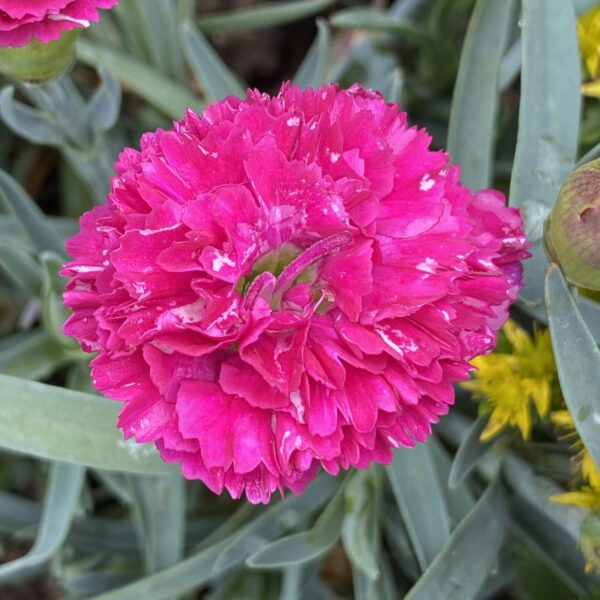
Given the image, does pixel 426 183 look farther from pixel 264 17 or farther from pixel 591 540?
pixel 264 17

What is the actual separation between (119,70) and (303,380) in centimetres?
54

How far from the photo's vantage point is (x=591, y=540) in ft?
1.81

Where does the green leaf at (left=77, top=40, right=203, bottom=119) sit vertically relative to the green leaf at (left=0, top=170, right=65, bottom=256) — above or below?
above

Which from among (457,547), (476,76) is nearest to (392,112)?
(476,76)

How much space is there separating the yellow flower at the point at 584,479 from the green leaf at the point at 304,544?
182 millimetres

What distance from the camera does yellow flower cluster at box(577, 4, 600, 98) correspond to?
731 mm

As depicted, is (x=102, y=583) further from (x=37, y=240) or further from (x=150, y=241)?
(x=150, y=241)

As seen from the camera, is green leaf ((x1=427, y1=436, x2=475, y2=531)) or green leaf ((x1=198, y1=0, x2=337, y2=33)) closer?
green leaf ((x1=427, y1=436, x2=475, y2=531))

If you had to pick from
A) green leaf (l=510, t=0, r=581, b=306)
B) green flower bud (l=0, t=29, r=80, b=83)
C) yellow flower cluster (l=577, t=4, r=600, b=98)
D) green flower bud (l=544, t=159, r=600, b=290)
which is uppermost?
yellow flower cluster (l=577, t=4, r=600, b=98)

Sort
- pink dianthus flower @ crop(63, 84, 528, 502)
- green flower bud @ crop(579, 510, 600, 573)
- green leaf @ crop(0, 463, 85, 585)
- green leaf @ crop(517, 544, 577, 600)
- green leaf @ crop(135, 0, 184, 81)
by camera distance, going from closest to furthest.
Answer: pink dianthus flower @ crop(63, 84, 528, 502), green flower bud @ crop(579, 510, 600, 573), green leaf @ crop(0, 463, 85, 585), green leaf @ crop(517, 544, 577, 600), green leaf @ crop(135, 0, 184, 81)

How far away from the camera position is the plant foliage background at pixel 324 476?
0.61 m

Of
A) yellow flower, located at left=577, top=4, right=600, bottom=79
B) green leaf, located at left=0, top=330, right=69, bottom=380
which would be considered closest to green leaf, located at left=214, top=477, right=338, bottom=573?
green leaf, located at left=0, top=330, right=69, bottom=380

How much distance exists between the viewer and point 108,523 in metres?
0.90

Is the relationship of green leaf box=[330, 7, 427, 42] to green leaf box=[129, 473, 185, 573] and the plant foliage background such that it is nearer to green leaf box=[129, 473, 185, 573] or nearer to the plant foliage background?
the plant foliage background
